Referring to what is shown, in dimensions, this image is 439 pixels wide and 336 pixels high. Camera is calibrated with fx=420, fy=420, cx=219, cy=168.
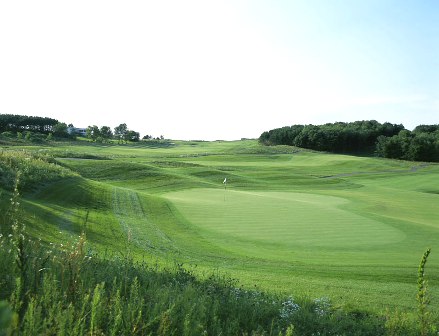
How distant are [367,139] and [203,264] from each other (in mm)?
101293

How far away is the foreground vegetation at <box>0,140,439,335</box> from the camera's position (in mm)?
4219

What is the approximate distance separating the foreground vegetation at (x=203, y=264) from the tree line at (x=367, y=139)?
59975 millimetres

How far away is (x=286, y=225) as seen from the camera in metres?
18.2

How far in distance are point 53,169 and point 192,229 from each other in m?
11.1

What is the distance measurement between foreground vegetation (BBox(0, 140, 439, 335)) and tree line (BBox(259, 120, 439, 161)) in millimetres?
59975

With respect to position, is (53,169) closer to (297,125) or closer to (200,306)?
(200,306)

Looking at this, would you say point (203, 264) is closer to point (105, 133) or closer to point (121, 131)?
point (105, 133)

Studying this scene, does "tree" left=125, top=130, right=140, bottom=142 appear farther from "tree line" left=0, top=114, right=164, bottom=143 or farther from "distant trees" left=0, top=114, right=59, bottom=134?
"distant trees" left=0, top=114, right=59, bottom=134

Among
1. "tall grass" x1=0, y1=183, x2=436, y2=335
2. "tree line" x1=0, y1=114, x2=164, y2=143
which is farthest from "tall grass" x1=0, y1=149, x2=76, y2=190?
"tree line" x1=0, y1=114, x2=164, y2=143

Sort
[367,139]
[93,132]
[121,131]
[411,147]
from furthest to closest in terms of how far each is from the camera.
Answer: [121,131] < [93,132] < [367,139] < [411,147]

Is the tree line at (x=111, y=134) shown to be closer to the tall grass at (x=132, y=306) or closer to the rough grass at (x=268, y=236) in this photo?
the rough grass at (x=268, y=236)

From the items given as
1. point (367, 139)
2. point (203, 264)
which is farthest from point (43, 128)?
point (203, 264)

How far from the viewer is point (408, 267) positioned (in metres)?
12.2

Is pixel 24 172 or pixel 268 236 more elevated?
pixel 24 172
